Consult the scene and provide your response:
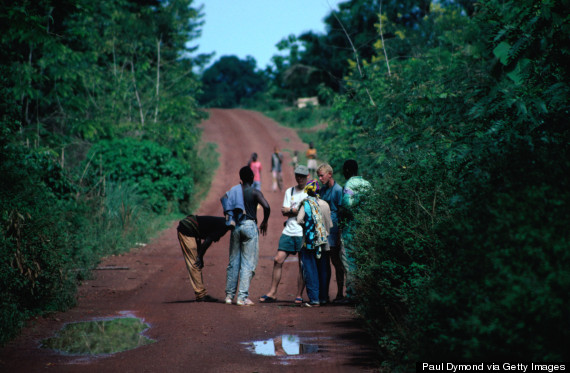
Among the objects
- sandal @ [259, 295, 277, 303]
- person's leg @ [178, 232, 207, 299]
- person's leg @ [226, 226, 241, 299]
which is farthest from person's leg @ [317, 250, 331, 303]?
person's leg @ [178, 232, 207, 299]

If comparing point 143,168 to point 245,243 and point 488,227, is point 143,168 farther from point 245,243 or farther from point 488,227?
point 488,227

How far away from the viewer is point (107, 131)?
2134cm

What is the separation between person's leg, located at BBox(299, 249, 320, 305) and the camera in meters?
9.57

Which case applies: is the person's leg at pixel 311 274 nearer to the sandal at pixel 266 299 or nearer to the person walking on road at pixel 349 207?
the person walking on road at pixel 349 207

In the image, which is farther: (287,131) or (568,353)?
(287,131)

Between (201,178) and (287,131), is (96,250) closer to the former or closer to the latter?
(201,178)

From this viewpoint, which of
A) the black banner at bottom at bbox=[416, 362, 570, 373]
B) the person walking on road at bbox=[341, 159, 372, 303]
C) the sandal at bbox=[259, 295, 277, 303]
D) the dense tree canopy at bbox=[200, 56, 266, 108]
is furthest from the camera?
the dense tree canopy at bbox=[200, 56, 266, 108]

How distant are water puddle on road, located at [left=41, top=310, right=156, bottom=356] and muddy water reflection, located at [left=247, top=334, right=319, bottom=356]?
135 cm

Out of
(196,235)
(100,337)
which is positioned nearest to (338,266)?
(196,235)

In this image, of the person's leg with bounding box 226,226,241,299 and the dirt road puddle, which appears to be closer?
the dirt road puddle

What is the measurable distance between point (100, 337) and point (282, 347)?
7.97ft

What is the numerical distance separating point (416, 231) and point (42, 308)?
5812 millimetres

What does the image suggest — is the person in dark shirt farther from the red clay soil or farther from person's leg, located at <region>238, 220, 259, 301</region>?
the red clay soil

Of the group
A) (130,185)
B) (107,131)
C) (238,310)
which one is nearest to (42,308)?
(238,310)
